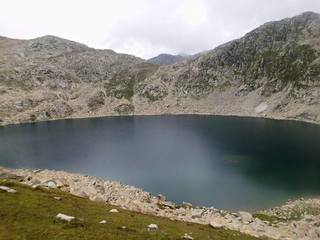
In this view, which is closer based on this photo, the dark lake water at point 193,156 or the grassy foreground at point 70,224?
the grassy foreground at point 70,224

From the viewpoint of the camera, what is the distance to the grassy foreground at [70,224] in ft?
86.6

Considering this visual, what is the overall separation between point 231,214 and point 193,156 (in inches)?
2039

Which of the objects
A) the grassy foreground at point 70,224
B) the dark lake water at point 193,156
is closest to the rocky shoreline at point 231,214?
the grassy foreground at point 70,224

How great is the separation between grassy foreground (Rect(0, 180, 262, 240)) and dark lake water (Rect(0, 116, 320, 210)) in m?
29.4

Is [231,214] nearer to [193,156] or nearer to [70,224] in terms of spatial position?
[70,224]

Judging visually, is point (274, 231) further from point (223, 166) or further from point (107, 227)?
point (223, 166)

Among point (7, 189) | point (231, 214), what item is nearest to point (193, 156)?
point (231, 214)

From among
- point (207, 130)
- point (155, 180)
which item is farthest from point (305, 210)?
point (207, 130)

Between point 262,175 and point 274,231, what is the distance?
123ft

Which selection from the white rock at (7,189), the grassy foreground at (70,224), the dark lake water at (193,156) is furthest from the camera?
the dark lake water at (193,156)

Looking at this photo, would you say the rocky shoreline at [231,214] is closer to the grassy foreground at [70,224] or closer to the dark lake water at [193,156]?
the grassy foreground at [70,224]

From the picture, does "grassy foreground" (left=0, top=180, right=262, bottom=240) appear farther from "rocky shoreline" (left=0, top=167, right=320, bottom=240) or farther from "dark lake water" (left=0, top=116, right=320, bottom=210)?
"dark lake water" (left=0, top=116, right=320, bottom=210)

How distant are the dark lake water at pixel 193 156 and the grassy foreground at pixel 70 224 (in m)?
29.4

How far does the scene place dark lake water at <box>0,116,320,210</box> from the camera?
2776 inches
